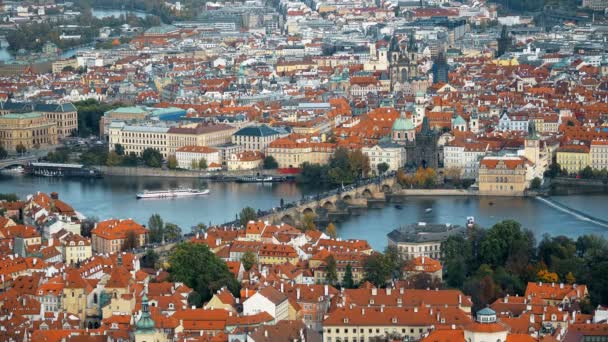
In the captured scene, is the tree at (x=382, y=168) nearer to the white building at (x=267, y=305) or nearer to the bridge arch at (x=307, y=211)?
the bridge arch at (x=307, y=211)

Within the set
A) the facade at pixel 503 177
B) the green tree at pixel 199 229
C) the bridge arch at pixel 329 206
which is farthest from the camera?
the facade at pixel 503 177

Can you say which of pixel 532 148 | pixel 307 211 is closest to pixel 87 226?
pixel 307 211

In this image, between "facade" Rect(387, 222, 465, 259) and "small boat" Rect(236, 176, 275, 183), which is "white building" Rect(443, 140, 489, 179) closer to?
"small boat" Rect(236, 176, 275, 183)

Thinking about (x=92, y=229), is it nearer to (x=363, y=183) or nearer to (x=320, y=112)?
(x=363, y=183)

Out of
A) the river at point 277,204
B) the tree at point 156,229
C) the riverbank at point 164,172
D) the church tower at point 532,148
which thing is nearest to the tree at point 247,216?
the river at point 277,204

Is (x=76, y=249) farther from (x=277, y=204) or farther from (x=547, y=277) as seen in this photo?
(x=277, y=204)

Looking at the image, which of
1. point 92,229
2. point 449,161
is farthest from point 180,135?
point 92,229
